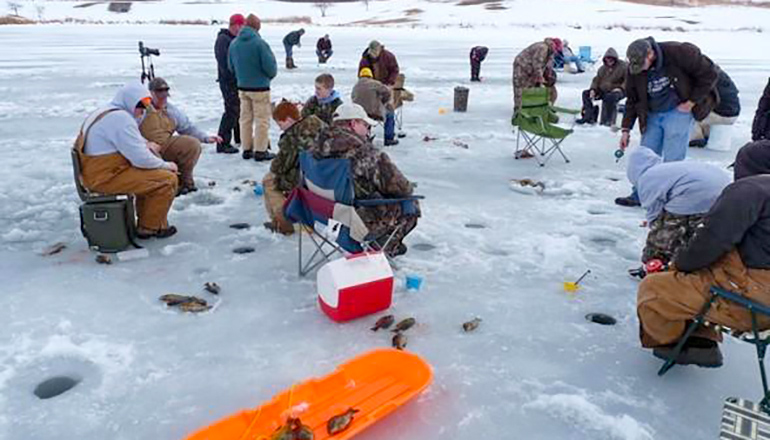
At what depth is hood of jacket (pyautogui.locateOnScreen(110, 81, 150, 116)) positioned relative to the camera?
13.8 feet

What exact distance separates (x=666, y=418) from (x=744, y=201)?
99cm

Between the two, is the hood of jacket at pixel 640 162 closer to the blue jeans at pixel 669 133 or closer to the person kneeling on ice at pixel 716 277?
the person kneeling on ice at pixel 716 277

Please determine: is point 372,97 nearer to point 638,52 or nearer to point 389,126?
point 389,126

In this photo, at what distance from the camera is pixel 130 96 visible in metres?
4.20

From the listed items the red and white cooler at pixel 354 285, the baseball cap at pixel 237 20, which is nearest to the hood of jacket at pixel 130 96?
the red and white cooler at pixel 354 285

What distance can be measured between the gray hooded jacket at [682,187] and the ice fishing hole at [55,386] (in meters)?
3.06

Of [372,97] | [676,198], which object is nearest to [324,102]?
[372,97]

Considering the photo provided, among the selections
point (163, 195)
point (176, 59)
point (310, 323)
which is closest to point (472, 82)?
point (176, 59)

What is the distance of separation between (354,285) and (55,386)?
59.3 inches

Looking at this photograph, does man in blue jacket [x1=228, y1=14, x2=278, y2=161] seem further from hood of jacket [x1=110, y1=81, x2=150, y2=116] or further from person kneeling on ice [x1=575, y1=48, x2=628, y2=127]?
person kneeling on ice [x1=575, y1=48, x2=628, y2=127]

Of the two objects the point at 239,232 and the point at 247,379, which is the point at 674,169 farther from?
the point at 239,232

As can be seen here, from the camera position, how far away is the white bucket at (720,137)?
782cm

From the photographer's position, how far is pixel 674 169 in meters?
3.18

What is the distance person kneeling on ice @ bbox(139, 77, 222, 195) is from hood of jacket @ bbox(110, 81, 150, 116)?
2.80ft
